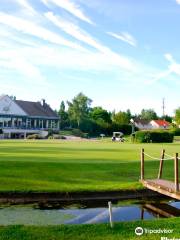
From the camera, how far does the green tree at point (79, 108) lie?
5182 inches

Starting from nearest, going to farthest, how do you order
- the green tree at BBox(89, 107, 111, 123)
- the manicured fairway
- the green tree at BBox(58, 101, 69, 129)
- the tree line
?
the manicured fairway → the tree line → the green tree at BBox(58, 101, 69, 129) → the green tree at BBox(89, 107, 111, 123)

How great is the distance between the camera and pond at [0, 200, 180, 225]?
13824 millimetres

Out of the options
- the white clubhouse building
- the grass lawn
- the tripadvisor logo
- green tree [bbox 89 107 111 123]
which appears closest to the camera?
the grass lawn

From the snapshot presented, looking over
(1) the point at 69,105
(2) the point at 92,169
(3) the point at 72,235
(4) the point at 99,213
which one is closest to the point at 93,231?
(3) the point at 72,235

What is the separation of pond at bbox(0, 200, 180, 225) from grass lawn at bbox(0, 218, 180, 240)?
1958mm

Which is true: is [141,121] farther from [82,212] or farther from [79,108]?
[82,212]

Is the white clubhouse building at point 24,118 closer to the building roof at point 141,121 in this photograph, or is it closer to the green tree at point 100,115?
the green tree at point 100,115

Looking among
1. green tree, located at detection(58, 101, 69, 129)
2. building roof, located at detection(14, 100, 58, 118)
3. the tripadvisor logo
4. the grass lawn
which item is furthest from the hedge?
green tree, located at detection(58, 101, 69, 129)

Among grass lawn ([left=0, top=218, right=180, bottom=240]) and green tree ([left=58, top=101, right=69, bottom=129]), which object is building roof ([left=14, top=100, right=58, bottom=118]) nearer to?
green tree ([left=58, top=101, right=69, bottom=129])

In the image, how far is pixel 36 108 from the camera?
115625 mm

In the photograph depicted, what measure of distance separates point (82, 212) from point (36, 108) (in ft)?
332

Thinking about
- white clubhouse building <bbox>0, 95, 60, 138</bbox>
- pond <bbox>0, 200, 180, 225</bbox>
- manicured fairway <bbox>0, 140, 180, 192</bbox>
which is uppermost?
white clubhouse building <bbox>0, 95, 60, 138</bbox>

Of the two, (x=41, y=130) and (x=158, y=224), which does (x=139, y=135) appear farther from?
(x=158, y=224)

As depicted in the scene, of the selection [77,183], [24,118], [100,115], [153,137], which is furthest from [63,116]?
[77,183]
